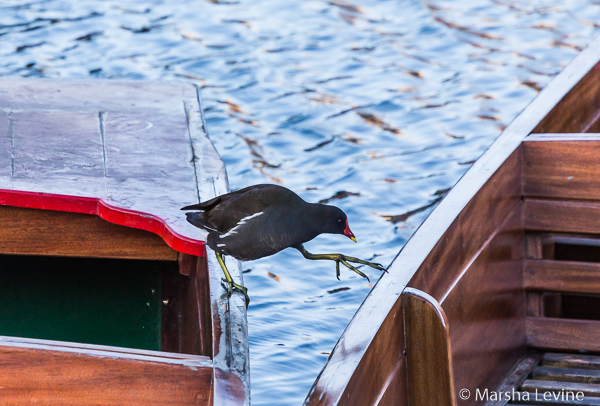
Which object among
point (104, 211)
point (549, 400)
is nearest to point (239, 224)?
point (104, 211)

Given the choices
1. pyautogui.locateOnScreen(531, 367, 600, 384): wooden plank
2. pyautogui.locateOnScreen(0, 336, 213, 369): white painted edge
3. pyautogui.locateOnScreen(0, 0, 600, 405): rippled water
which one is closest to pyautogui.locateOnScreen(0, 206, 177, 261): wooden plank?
pyautogui.locateOnScreen(0, 336, 213, 369): white painted edge

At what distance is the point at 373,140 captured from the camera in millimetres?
6094

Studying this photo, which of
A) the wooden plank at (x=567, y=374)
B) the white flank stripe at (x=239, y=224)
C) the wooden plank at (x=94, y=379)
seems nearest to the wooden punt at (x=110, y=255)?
the wooden plank at (x=94, y=379)

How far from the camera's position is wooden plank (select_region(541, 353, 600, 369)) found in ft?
8.87

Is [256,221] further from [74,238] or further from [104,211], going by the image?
[74,238]

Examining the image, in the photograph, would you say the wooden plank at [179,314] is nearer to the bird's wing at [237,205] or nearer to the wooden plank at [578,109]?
the bird's wing at [237,205]

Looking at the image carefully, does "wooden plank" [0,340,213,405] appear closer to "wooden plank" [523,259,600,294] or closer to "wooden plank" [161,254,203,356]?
"wooden plank" [161,254,203,356]

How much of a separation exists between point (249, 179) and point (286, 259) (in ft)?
2.54

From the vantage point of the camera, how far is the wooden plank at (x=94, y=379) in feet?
6.08

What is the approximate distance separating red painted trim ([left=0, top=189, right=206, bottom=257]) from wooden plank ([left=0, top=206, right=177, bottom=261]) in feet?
0.18

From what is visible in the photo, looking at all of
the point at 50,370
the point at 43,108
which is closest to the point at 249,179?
the point at 43,108

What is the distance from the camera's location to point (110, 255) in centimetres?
256

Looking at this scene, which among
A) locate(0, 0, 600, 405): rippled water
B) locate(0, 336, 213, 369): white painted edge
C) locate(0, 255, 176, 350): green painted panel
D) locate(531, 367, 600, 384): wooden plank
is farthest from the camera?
locate(0, 0, 600, 405): rippled water

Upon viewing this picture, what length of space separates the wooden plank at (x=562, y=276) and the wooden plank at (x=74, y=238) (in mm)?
1219
